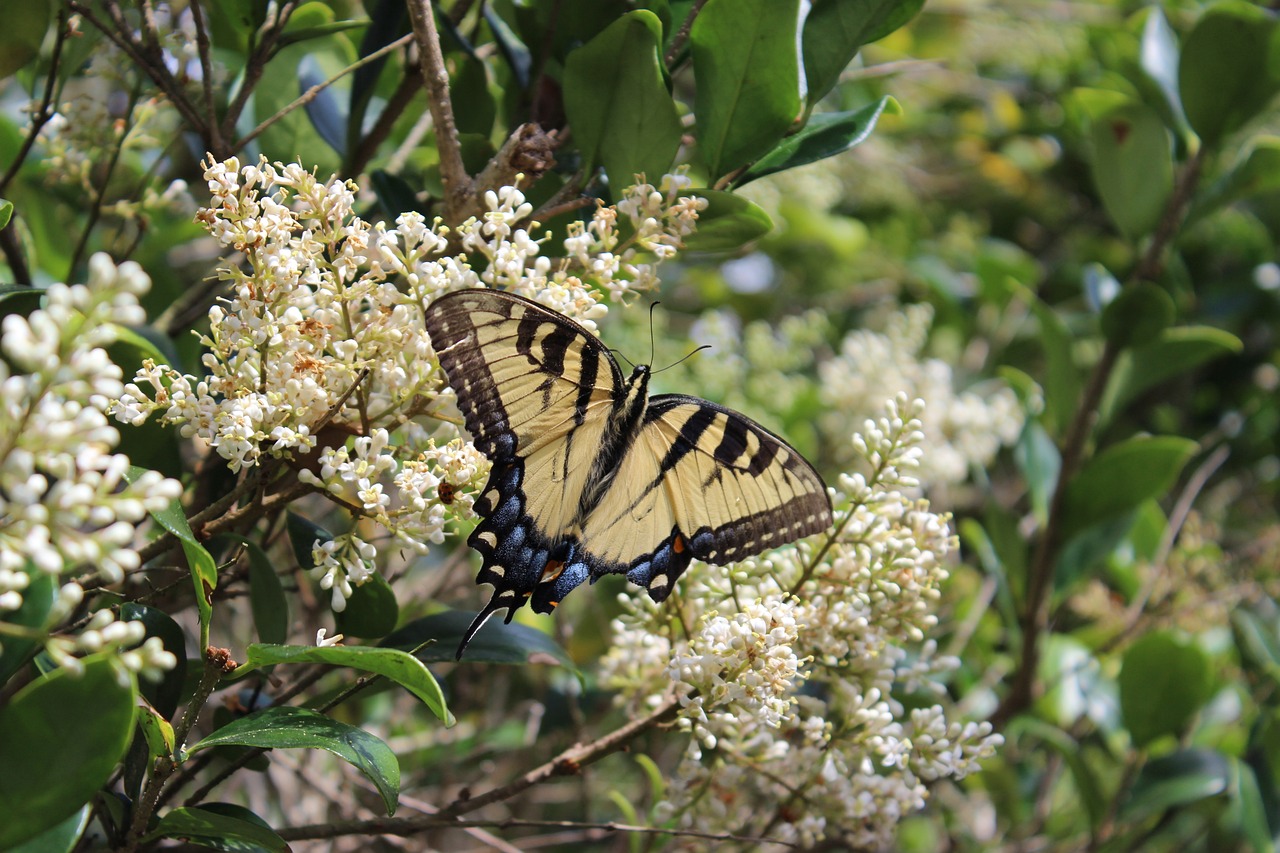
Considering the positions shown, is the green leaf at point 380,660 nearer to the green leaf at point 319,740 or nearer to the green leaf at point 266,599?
the green leaf at point 319,740

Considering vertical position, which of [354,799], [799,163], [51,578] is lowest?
[354,799]

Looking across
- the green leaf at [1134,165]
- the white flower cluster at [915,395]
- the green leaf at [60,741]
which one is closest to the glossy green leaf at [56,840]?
the green leaf at [60,741]

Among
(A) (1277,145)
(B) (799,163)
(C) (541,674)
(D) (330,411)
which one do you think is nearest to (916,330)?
(A) (1277,145)

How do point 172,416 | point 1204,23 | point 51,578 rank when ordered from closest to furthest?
point 51,578, point 172,416, point 1204,23

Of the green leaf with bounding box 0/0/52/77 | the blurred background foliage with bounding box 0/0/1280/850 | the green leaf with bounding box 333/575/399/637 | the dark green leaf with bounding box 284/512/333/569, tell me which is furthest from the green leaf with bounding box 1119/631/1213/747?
the green leaf with bounding box 0/0/52/77

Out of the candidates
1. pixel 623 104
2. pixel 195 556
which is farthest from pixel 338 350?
pixel 623 104

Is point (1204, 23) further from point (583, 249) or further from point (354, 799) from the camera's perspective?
point (354, 799)

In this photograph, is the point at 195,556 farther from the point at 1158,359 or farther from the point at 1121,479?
the point at 1158,359
